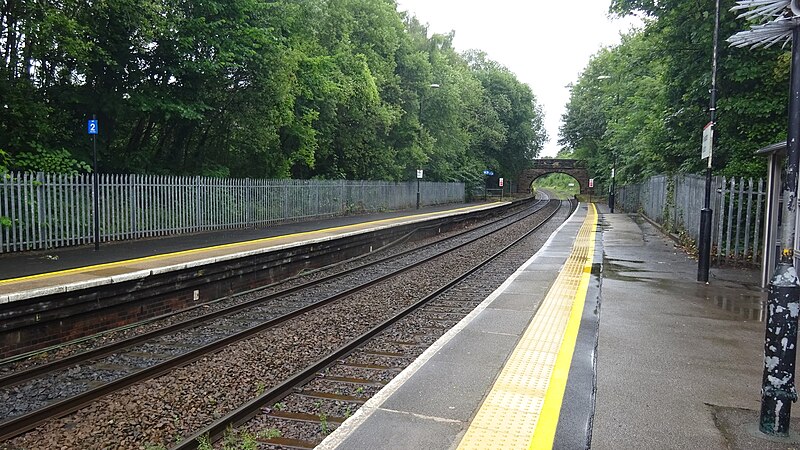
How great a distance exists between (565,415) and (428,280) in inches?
340

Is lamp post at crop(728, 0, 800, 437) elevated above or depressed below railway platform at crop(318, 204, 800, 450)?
above

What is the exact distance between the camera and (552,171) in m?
88.5

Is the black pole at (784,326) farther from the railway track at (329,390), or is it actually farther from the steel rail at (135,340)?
the steel rail at (135,340)

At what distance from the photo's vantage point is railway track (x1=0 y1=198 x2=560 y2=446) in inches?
219

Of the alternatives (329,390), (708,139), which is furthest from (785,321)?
(708,139)

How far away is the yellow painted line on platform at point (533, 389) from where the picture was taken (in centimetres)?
390

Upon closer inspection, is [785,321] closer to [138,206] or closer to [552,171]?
[138,206]

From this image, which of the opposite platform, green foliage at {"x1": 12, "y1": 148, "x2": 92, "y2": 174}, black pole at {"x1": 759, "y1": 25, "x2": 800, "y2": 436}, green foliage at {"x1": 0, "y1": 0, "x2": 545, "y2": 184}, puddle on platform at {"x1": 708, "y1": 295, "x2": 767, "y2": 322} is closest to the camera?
black pole at {"x1": 759, "y1": 25, "x2": 800, "y2": 436}

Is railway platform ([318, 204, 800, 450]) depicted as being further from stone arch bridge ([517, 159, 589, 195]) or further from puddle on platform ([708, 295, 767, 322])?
stone arch bridge ([517, 159, 589, 195])

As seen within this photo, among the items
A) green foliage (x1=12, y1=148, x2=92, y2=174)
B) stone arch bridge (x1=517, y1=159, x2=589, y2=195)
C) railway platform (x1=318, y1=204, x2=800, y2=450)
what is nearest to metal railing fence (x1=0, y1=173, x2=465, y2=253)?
green foliage (x1=12, y1=148, x2=92, y2=174)

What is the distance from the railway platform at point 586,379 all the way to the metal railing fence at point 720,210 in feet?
8.61

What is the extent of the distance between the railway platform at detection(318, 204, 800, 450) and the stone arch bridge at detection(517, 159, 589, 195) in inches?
3203

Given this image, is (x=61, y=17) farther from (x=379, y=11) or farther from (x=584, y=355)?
(x=379, y=11)

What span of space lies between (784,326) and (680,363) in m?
1.98
